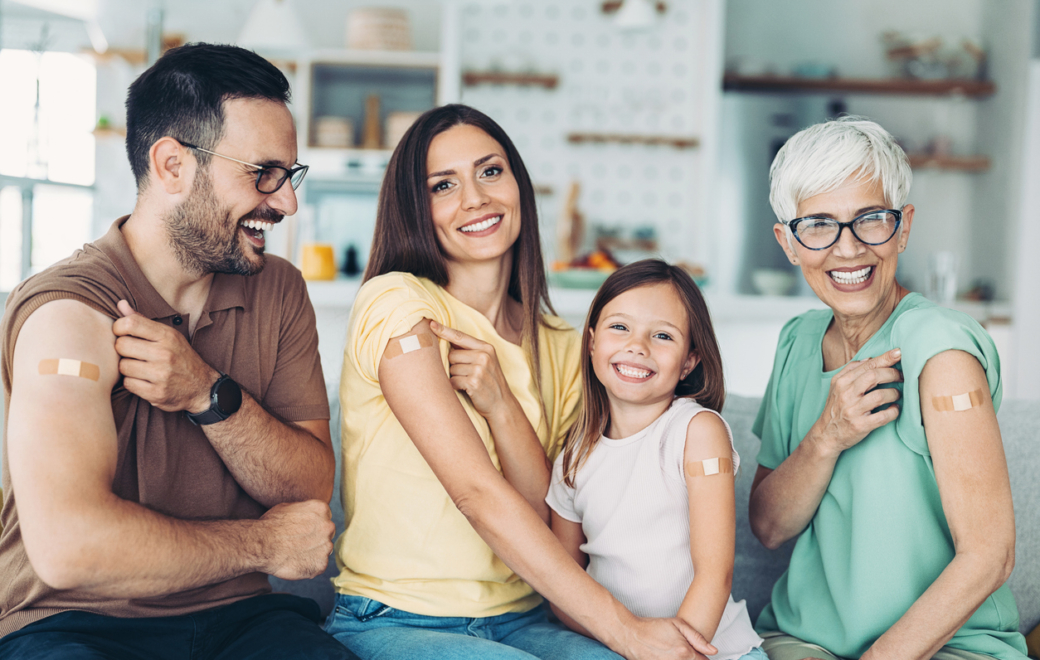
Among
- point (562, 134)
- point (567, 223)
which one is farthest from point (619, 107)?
point (567, 223)

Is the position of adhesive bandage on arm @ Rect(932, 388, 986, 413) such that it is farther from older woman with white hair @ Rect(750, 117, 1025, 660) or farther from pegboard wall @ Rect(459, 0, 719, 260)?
pegboard wall @ Rect(459, 0, 719, 260)

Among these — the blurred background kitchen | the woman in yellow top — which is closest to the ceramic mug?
the blurred background kitchen

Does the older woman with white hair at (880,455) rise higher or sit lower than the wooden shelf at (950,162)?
lower

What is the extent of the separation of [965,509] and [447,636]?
85 centimetres

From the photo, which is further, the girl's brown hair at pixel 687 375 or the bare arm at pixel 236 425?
the girl's brown hair at pixel 687 375

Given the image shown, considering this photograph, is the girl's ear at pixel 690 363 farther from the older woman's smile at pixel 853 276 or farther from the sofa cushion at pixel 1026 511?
the sofa cushion at pixel 1026 511

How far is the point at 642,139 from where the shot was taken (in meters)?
5.22

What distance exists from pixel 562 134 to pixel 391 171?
387 centimetres

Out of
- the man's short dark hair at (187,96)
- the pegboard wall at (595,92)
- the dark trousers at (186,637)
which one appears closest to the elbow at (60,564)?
the dark trousers at (186,637)

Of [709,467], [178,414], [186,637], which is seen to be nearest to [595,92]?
[709,467]

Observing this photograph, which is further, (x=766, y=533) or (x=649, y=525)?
(x=766, y=533)

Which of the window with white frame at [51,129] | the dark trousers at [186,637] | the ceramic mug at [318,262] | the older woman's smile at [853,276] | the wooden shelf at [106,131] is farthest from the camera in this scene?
the window with white frame at [51,129]

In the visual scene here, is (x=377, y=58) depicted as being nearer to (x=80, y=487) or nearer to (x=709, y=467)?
(x=709, y=467)

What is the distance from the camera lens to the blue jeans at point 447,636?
137cm
